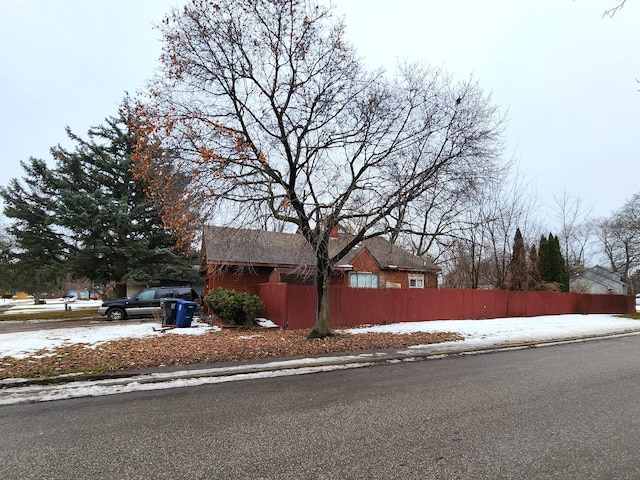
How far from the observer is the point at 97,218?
77.4ft

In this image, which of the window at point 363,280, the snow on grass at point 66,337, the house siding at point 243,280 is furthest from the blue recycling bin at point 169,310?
the window at point 363,280

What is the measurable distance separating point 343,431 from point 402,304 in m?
13.0

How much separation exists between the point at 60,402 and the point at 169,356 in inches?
122

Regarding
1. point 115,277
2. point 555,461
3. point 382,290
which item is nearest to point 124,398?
point 555,461

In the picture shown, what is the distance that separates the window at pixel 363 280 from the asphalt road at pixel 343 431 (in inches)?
518

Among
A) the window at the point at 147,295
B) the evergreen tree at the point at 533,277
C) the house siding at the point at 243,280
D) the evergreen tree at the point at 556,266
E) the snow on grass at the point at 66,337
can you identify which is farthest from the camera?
the evergreen tree at the point at 556,266

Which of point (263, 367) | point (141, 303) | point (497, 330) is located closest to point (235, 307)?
point (263, 367)

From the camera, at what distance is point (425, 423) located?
4449 millimetres

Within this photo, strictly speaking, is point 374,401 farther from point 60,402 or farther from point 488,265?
point 488,265

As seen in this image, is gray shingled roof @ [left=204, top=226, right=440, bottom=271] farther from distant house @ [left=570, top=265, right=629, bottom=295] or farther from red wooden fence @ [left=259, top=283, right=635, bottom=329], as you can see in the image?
distant house @ [left=570, top=265, right=629, bottom=295]

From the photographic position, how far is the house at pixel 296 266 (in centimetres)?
1680

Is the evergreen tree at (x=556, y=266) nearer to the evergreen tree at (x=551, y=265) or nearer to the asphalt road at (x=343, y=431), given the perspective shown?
the evergreen tree at (x=551, y=265)

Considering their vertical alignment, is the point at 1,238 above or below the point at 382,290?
above

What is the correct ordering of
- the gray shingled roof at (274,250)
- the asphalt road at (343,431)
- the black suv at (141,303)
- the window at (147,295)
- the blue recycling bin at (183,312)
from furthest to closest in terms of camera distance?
1. the window at (147,295)
2. the black suv at (141,303)
3. the blue recycling bin at (183,312)
4. the gray shingled roof at (274,250)
5. the asphalt road at (343,431)
